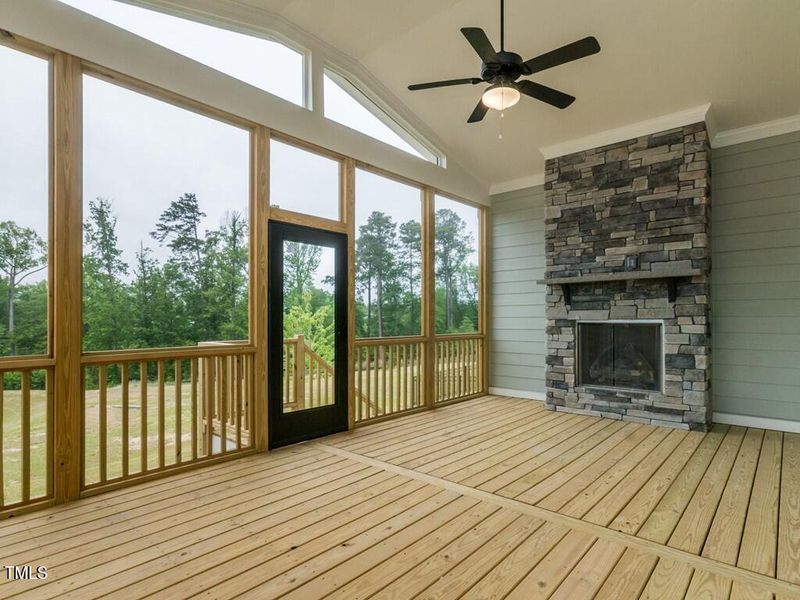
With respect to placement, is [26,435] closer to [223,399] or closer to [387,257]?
[223,399]

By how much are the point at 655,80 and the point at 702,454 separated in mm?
3385

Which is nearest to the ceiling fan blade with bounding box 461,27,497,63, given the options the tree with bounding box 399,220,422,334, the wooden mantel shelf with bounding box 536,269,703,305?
the tree with bounding box 399,220,422,334

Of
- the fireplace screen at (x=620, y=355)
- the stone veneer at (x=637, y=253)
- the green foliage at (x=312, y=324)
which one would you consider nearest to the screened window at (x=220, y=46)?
the green foliage at (x=312, y=324)

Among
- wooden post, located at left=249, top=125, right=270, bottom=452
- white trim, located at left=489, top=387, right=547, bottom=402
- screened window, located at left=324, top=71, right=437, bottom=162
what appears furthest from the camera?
white trim, located at left=489, top=387, right=547, bottom=402

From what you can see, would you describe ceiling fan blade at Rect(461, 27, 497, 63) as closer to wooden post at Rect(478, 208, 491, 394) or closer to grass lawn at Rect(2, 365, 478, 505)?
grass lawn at Rect(2, 365, 478, 505)

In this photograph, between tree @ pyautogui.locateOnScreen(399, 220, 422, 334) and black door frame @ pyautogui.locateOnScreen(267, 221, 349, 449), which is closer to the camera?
black door frame @ pyautogui.locateOnScreen(267, 221, 349, 449)

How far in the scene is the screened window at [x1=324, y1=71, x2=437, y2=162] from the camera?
15.0ft

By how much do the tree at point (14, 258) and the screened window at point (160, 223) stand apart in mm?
285

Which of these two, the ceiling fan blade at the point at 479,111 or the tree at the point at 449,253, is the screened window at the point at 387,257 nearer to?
the tree at the point at 449,253

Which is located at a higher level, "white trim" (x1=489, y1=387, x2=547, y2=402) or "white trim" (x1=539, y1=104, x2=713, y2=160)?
"white trim" (x1=539, y1=104, x2=713, y2=160)

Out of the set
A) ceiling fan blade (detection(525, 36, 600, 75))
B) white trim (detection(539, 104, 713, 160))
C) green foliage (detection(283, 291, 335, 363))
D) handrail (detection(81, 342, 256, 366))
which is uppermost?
white trim (detection(539, 104, 713, 160))

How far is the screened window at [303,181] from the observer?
13.3 ft

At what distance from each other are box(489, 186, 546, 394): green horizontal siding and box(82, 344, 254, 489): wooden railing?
3827 millimetres

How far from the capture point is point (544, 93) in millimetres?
3420
